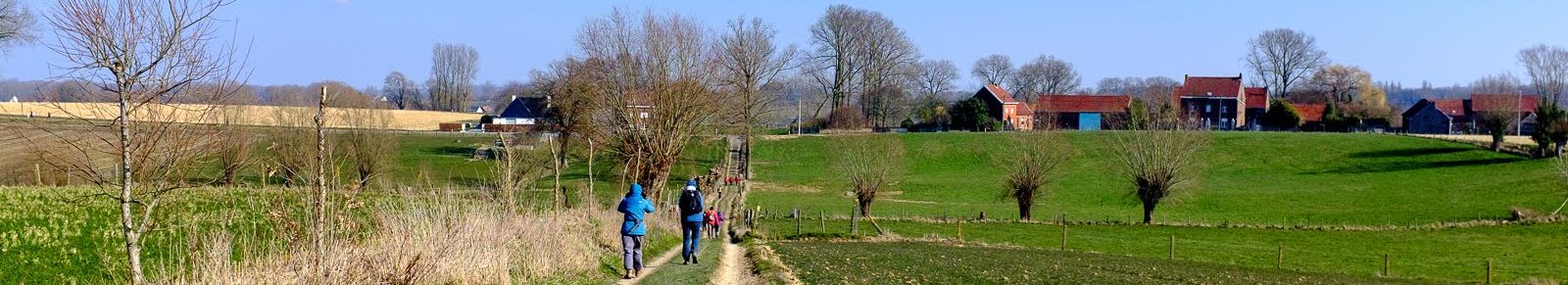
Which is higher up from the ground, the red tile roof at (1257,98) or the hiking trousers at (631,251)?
the red tile roof at (1257,98)

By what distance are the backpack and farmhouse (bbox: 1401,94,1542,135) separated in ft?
377

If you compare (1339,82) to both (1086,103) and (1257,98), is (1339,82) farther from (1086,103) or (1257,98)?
(1086,103)

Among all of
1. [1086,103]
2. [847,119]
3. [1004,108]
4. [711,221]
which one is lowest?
[711,221]

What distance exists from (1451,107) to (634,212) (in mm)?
128316

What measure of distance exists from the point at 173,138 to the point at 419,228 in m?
3.03

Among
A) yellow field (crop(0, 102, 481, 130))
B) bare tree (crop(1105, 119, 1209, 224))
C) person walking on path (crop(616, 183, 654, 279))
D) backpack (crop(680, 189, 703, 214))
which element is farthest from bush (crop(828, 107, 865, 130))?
person walking on path (crop(616, 183, 654, 279))

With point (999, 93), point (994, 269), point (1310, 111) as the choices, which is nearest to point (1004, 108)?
point (999, 93)

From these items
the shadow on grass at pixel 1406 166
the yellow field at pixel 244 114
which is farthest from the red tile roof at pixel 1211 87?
the yellow field at pixel 244 114

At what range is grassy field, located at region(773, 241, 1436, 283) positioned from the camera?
18.8 m

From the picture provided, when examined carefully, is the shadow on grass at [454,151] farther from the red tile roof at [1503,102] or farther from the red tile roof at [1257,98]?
the red tile roof at [1503,102]

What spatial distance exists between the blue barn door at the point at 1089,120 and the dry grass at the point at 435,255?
10462cm

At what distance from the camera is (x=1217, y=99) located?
120000 millimetres

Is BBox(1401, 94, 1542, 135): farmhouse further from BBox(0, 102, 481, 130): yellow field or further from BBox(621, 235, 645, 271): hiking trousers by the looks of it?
BBox(621, 235, 645, 271): hiking trousers

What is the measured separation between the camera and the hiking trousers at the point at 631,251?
15.1m
